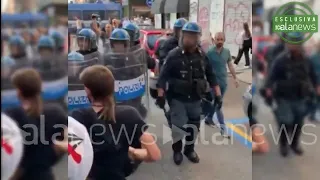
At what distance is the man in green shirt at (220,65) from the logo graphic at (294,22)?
0.20 metres

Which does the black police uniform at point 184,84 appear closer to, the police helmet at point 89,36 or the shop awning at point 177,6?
the shop awning at point 177,6

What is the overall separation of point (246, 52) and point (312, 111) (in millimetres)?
349

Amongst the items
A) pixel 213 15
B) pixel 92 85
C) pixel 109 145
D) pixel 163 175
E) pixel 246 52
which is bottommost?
pixel 163 175

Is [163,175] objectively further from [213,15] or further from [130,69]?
[213,15]

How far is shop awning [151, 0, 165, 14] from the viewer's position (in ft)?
5.31

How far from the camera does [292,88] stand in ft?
5.46

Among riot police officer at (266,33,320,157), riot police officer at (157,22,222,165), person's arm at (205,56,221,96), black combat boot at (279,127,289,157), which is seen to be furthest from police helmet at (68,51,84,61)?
black combat boot at (279,127,289,157)

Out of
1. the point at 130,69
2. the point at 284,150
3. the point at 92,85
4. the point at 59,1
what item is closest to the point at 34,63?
the point at 59,1

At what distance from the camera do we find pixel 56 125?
1.27 meters

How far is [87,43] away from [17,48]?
40 centimetres

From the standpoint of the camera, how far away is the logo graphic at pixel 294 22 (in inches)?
62.3

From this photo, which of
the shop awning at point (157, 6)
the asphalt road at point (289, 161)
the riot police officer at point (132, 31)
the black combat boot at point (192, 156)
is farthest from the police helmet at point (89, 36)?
the asphalt road at point (289, 161)

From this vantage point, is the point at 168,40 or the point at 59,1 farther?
the point at 168,40

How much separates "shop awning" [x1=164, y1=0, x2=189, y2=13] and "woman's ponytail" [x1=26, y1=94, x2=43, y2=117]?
2.08ft
